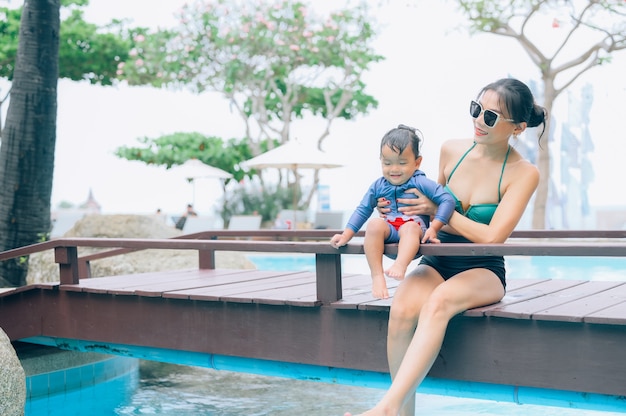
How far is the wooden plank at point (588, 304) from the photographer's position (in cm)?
326

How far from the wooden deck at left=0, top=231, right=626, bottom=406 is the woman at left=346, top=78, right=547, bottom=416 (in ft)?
0.46

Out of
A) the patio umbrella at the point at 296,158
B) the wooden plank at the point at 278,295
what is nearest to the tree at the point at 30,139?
the wooden plank at the point at 278,295

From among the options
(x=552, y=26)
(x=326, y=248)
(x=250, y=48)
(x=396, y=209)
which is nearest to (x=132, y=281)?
(x=326, y=248)

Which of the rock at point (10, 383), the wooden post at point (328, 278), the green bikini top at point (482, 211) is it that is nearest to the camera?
the green bikini top at point (482, 211)

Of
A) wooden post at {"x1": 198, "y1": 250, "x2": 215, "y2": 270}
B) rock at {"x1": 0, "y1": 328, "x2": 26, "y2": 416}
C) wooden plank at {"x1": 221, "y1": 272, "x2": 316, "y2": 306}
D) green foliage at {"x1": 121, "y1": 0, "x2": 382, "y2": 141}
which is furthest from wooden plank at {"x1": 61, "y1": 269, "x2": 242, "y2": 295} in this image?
green foliage at {"x1": 121, "y1": 0, "x2": 382, "y2": 141}

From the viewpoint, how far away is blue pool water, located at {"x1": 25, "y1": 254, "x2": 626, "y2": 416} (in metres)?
5.64

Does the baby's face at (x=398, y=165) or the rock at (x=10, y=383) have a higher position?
the baby's face at (x=398, y=165)

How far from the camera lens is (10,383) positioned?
4305 millimetres

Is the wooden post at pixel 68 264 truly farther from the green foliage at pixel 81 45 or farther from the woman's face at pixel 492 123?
the green foliage at pixel 81 45

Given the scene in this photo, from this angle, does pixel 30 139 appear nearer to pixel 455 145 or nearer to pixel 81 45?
pixel 455 145

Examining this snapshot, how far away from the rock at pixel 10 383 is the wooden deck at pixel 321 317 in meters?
0.60

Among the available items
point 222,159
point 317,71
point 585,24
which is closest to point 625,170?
point 585,24

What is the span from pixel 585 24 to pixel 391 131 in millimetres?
13993

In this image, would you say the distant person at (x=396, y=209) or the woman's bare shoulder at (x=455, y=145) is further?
the woman's bare shoulder at (x=455, y=145)
